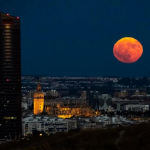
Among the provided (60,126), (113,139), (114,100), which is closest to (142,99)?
(114,100)

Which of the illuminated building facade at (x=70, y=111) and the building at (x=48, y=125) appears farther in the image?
the illuminated building facade at (x=70, y=111)

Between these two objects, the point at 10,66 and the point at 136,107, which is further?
the point at 136,107

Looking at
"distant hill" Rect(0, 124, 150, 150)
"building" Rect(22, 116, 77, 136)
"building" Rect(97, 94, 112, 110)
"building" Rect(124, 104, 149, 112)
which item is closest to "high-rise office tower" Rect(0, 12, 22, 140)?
"building" Rect(22, 116, 77, 136)

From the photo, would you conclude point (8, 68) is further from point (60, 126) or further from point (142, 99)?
point (142, 99)

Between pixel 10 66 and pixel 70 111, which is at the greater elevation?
pixel 10 66

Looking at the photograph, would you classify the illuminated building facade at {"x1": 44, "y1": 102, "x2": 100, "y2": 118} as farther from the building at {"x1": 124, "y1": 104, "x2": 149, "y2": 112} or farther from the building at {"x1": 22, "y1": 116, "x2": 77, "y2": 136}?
the building at {"x1": 22, "y1": 116, "x2": 77, "y2": 136}

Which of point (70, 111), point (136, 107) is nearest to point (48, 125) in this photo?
point (70, 111)

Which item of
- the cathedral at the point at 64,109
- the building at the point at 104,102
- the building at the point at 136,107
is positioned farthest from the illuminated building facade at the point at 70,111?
the building at the point at 104,102

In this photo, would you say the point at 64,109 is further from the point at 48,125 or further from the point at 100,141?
the point at 100,141

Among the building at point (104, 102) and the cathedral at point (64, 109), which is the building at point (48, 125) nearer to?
the cathedral at point (64, 109)
